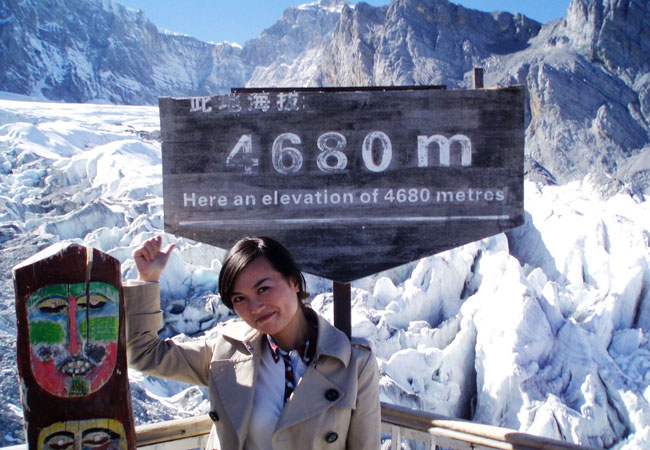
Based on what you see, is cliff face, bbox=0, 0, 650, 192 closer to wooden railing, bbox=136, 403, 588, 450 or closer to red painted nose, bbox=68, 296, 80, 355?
wooden railing, bbox=136, 403, 588, 450

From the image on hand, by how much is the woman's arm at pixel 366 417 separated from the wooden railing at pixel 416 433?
1.91 ft

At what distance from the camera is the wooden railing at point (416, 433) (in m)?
1.65

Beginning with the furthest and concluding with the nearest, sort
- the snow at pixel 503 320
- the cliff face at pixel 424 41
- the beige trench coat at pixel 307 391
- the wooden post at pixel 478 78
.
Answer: the cliff face at pixel 424 41 → the snow at pixel 503 320 → the wooden post at pixel 478 78 → the beige trench coat at pixel 307 391

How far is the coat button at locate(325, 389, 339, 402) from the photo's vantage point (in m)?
1.19

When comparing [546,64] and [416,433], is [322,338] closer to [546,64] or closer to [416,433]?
[416,433]

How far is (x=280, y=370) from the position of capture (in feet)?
4.14

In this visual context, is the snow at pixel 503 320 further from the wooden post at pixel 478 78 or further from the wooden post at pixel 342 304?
the wooden post at pixel 478 78

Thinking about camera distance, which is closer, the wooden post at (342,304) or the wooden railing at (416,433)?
the wooden railing at (416,433)

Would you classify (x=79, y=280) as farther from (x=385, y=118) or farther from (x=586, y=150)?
(x=586, y=150)

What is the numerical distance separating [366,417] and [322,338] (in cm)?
20

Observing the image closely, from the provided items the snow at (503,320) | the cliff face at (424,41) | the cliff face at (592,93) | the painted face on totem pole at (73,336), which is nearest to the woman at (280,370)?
the painted face on totem pole at (73,336)

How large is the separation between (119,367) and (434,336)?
5020mm

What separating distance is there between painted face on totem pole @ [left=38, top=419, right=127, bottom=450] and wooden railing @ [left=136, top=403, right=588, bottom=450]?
0.36 metres

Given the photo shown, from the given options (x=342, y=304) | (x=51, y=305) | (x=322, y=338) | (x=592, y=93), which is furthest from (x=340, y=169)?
(x=592, y=93)
